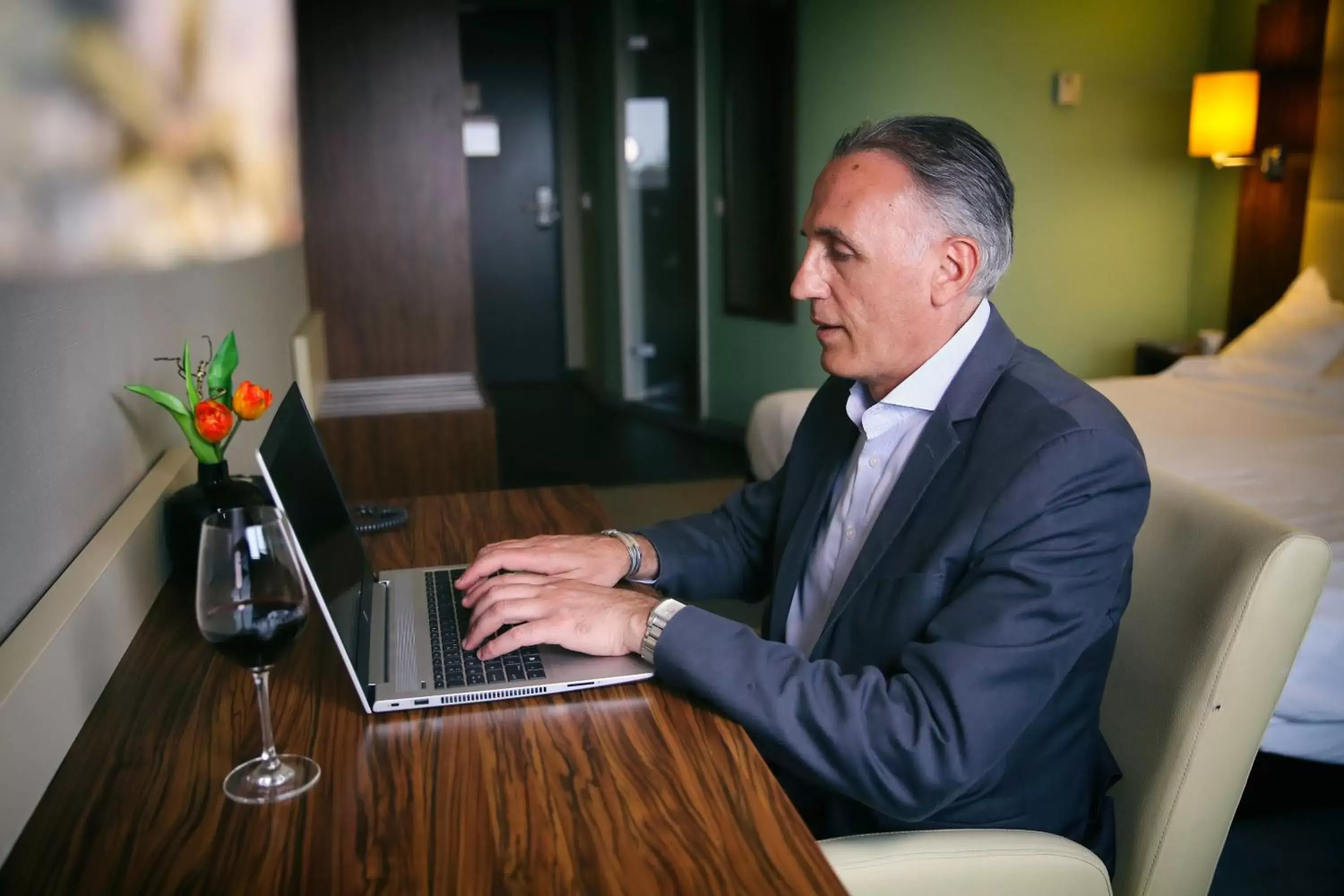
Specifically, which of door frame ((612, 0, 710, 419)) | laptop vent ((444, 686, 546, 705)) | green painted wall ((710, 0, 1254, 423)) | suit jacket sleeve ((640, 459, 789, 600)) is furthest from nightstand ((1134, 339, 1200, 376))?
laptop vent ((444, 686, 546, 705))

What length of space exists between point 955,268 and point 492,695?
73 cm

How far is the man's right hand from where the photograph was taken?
144 centimetres

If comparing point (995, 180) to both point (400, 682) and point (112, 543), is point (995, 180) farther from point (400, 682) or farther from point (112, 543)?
point (112, 543)

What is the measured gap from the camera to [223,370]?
1.61m

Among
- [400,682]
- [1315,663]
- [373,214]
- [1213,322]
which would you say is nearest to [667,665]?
[400,682]

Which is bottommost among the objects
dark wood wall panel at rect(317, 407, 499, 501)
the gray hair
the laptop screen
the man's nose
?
dark wood wall panel at rect(317, 407, 499, 501)

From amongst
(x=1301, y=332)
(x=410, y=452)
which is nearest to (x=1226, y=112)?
(x=1301, y=332)

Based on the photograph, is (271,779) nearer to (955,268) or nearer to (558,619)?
(558,619)

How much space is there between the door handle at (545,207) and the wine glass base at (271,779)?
267 inches

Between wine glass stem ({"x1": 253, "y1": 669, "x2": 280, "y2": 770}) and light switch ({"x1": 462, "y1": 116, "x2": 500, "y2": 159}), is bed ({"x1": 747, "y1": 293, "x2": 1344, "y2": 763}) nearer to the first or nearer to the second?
wine glass stem ({"x1": 253, "y1": 669, "x2": 280, "y2": 770})

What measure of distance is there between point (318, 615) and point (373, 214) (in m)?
2.99

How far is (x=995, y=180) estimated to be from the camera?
138cm

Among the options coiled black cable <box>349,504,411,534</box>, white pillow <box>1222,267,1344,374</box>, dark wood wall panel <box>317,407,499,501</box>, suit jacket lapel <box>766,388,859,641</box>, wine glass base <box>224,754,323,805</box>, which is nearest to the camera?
wine glass base <box>224,754,323,805</box>

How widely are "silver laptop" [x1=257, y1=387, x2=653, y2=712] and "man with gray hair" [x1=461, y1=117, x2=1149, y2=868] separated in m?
0.03
